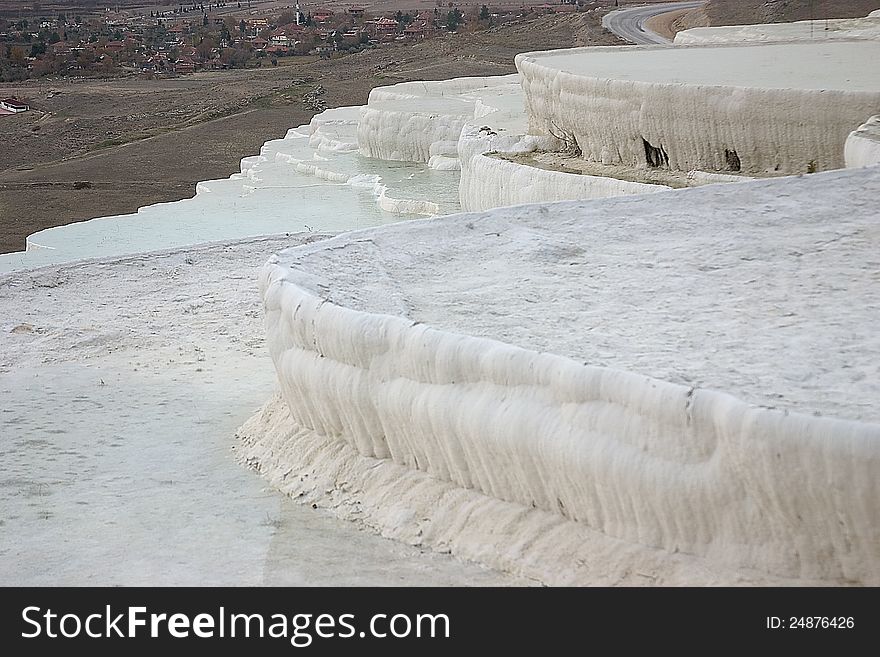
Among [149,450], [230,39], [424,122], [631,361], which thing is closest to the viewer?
[631,361]

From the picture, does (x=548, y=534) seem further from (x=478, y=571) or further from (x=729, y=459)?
(x=729, y=459)

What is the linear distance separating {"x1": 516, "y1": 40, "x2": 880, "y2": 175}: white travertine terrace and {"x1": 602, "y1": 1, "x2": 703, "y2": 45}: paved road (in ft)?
53.4

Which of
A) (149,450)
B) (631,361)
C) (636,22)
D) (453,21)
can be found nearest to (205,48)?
(453,21)

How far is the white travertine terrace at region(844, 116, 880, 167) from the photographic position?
526 cm

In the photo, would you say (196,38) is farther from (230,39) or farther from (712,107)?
(712,107)

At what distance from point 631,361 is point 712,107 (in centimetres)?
441

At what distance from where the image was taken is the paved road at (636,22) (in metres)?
25.8

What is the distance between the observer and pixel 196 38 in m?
45.4

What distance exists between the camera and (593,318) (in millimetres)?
3244

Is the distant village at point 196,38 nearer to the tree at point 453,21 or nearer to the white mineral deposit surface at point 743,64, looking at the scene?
the tree at point 453,21

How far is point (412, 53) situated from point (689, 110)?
2239cm

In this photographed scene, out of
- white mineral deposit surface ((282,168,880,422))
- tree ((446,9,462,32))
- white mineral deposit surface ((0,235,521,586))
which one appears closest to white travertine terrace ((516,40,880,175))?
white mineral deposit surface ((282,168,880,422))

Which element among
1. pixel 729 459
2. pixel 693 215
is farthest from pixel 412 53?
pixel 729 459

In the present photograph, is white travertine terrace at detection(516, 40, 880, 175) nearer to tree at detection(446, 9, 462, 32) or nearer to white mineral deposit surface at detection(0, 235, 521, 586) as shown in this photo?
white mineral deposit surface at detection(0, 235, 521, 586)
